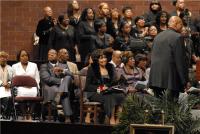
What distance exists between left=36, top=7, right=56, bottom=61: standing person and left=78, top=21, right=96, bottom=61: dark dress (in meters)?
0.74

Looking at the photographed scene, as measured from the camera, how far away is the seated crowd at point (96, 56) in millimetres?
11922

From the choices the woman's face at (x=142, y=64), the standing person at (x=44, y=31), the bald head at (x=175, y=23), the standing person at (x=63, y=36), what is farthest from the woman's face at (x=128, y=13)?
the bald head at (x=175, y=23)

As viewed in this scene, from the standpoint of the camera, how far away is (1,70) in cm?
1277

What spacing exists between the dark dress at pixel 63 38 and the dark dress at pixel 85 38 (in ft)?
0.53

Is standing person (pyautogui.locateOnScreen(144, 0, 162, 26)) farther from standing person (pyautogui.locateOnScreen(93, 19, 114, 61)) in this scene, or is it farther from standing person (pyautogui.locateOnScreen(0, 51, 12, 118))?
standing person (pyautogui.locateOnScreen(0, 51, 12, 118))

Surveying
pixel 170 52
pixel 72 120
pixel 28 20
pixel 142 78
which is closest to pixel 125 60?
pixel 142 78

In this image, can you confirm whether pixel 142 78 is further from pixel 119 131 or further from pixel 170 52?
pixel 119 131

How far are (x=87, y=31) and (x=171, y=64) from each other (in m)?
3.96

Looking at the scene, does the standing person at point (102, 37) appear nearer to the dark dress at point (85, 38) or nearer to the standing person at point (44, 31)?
the dark dress at point (85, 38)

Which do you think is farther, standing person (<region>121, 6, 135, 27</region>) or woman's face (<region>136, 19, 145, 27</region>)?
standing person (<region>121, 6, 135, 27</region>)

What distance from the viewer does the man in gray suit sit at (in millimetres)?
11906

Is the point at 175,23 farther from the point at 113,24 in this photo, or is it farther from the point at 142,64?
the point at 113,24

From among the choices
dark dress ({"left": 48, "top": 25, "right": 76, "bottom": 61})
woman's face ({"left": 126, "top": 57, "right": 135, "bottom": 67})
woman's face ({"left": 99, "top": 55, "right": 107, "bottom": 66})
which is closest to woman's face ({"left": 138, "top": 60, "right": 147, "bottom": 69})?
woman's face ({"left": 126, "top": 57, "right": 135, "bottom": 67})

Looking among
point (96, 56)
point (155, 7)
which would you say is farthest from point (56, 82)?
point (155, 7)
